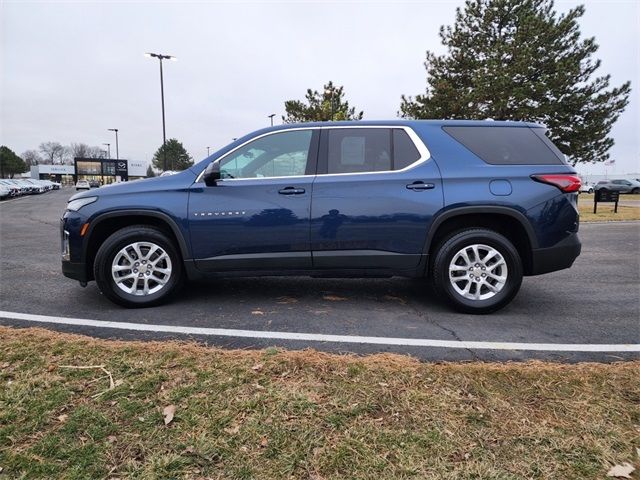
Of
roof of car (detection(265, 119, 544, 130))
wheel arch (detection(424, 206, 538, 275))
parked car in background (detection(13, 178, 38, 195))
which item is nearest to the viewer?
wheel arch (detection(424, 206, 538, 275))

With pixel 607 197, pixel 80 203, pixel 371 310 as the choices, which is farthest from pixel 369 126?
pixel 607 197

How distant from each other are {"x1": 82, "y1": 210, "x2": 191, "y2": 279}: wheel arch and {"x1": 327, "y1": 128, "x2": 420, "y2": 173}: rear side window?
1.62m

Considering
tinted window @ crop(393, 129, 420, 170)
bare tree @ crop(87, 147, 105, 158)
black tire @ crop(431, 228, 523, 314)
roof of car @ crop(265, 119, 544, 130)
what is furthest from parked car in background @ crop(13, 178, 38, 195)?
bare tree @ crop(87, 147, 105, 158)

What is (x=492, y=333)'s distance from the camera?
3.69m

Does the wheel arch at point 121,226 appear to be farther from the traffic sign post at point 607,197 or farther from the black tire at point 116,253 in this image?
the traffic sign post at point 607,197

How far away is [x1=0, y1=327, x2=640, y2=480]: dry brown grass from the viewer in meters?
2.04

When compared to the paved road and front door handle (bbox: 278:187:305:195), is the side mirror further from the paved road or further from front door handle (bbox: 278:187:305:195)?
the paved road

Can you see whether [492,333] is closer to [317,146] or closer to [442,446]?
[442,446]

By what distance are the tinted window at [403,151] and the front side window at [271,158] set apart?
861 millimetres

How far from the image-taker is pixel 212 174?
4188 mm

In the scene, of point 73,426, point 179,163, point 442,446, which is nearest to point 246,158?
point 73,426

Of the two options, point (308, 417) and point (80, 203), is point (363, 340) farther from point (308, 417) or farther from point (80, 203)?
point (80, 203)

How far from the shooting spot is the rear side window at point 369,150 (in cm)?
428

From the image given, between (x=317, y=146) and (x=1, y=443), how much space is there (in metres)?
3.32
